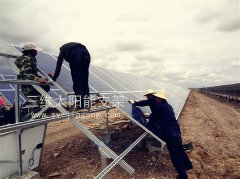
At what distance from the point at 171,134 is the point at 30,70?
4.28 meters

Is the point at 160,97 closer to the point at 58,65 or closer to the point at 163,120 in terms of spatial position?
the point at 163,120

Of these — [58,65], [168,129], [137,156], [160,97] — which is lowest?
[137,156]

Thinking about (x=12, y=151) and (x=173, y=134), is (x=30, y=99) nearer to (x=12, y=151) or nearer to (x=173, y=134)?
(x=12, y=151)

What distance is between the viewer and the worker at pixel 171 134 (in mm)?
7630

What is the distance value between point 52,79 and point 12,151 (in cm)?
210

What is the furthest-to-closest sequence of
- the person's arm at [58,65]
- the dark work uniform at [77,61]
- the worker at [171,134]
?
the worker at [171,134], the dark work uniform at [77,61], the person's arm at [58,65]

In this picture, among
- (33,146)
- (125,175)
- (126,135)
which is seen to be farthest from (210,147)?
(33,146)

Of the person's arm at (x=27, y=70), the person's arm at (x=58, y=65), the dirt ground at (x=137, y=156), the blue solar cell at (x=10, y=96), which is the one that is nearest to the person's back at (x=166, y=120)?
the dirt ground at (x=137, y=156)

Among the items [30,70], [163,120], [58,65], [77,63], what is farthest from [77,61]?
[163,120]

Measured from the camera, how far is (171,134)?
7891 millimetres

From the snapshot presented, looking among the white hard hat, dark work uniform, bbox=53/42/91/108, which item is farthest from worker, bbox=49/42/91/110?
the white hard hat

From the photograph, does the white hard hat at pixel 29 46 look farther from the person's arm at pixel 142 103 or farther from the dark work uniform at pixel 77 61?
the person's arm at pixel 142 103

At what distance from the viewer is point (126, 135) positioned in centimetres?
1169

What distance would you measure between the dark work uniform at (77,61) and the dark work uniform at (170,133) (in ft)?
7.83
